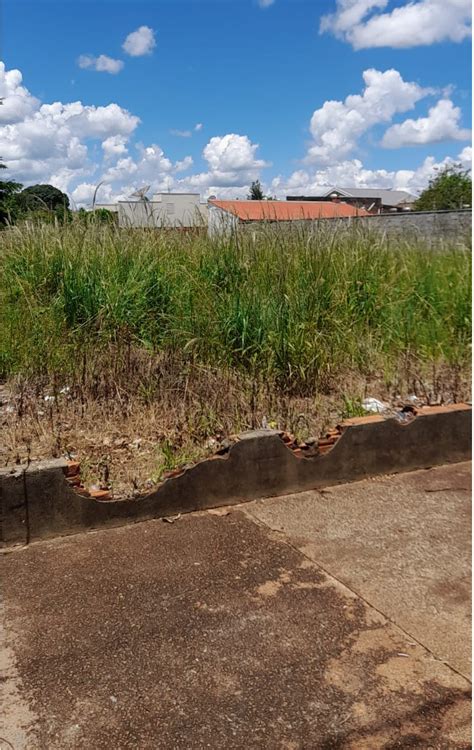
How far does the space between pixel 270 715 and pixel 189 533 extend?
1.40 m

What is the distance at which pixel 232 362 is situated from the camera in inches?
204

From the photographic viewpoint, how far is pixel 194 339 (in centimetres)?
503

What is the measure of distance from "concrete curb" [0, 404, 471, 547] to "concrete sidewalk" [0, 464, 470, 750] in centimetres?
11

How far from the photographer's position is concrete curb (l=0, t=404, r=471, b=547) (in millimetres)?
3387

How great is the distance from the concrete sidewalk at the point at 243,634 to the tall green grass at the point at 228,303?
67.7 inches

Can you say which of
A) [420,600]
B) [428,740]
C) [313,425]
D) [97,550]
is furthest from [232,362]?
[428,740]

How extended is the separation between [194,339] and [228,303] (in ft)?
1.69

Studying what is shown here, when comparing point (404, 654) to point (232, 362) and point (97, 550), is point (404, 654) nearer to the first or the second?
point (97, 550)

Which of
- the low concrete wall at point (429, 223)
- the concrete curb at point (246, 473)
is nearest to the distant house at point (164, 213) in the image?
the low concrete wall at point (429, 223)

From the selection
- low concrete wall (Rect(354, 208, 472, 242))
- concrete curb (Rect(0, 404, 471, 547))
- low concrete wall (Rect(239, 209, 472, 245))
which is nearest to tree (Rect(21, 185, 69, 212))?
low concrete wall (Rect(239, 209, 472, 245))

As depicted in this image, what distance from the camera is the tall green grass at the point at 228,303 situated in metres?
5.20

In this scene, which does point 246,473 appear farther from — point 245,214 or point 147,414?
point 245,214

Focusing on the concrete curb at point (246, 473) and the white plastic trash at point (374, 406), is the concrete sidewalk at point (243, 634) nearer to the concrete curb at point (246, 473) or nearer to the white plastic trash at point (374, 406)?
the concrete curb at point (246, 473)

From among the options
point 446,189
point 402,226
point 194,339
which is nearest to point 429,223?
point 402,226
